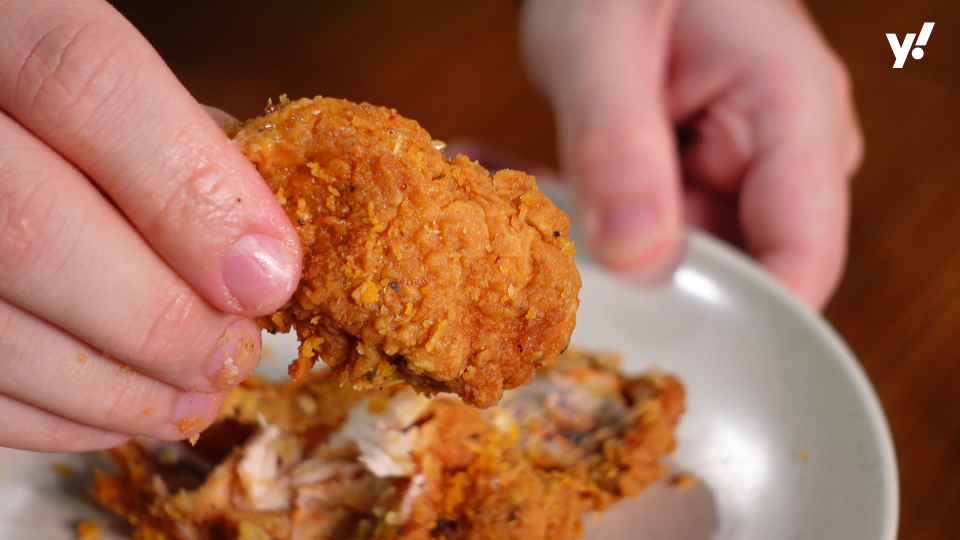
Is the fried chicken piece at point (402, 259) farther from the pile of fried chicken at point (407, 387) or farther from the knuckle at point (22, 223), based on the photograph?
the knuckle at point (22, 223)

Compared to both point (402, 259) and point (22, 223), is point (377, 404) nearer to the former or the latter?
point (402, 259)

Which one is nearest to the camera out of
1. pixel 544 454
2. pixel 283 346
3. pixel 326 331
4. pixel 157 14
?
pixel 326 331

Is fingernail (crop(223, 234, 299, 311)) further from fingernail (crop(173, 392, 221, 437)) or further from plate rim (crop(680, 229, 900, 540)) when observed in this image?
plate rim (crop(680, 229, 900, 540))

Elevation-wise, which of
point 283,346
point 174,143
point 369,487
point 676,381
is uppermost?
point 174,143

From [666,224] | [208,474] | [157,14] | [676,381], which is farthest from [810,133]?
[157,14]

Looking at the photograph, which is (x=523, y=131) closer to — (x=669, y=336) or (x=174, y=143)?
(x=669, y=336)

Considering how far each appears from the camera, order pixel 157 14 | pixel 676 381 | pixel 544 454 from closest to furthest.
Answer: pixel 544 454
pixel 676 381
pixel 157 14

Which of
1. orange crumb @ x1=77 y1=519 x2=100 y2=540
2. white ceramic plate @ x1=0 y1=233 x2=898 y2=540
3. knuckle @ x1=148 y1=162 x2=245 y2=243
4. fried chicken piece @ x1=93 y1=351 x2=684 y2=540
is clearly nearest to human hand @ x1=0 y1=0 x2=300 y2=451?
knuckle @ x1=148 y1=162 x2=245 y2=243

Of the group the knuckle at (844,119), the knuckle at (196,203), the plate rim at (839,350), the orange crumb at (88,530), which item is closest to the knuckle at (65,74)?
the knuckle at (196,203)
